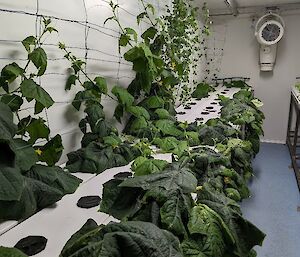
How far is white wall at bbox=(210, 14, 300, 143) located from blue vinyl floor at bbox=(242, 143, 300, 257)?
1198 millimetres

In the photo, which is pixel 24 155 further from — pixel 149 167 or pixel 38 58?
pixel 149 167

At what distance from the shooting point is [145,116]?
7.03ft

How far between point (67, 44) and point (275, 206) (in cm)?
243

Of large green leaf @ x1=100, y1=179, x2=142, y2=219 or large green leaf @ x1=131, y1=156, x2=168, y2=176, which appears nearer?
large green leaf @ x1=100, y1=179, x2=142, y2=219

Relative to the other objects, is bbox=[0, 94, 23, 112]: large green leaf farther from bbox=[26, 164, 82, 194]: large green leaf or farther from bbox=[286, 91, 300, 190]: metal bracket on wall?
bbox=[286, 91, 300, 190]: metal bracket on wall

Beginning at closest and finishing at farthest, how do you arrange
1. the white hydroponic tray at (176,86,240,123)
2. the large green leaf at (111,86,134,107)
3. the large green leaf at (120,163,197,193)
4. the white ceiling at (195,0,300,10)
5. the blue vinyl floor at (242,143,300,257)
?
the large green leaf at (120,163,197,193)
the large green leaf at (111,86,134,107)
the blue vinyl floor at (242,143,300,257)
the white hydroponic tray at (176,86,240,123)
the white ceiling at (195,0,300,10)

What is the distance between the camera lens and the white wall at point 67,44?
130cm

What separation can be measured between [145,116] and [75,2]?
88cm

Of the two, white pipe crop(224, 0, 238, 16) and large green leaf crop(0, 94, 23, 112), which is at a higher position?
white pipe crop(224, 0, 238, 16)

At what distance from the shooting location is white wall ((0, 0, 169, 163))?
1.30 m

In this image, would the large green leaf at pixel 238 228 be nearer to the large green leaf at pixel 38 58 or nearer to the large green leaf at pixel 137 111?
the large green leaf at pixel 38 58

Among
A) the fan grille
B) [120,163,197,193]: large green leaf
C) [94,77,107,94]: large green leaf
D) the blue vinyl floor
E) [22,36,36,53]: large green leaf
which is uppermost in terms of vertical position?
the fan grille

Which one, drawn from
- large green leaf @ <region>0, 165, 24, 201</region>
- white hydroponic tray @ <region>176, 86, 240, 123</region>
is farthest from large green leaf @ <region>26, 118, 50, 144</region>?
white hydroponic tray @ <region>176, 86, 240, 123</region>

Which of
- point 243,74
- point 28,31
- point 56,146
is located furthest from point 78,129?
point 243,74
